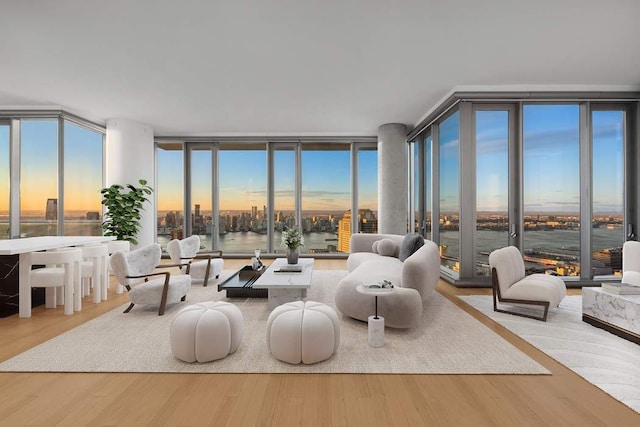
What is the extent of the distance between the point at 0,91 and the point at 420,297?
7.62 metres

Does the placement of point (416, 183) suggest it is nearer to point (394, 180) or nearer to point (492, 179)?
point (394, 180)

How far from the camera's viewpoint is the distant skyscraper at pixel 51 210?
267 inches

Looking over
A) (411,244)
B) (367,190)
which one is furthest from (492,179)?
(367,190)

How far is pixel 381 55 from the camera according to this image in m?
4.43

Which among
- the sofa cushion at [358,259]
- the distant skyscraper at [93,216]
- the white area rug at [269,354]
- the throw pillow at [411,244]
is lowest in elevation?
the white area rug at [269,354]

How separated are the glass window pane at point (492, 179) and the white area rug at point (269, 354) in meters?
2.34

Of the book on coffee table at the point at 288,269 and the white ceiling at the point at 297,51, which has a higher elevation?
the white ceiling at the point at 297,51

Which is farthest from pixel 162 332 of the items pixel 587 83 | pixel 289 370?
pixel 587 83

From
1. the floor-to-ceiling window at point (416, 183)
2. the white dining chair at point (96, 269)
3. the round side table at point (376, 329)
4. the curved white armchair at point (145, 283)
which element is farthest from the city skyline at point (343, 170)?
the curved white armchair at point (145, 283)

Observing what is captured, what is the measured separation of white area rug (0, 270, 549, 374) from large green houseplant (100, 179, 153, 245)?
3.72 meters

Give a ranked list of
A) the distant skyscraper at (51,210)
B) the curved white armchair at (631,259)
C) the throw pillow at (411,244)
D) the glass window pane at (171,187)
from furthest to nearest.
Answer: the glass window pane at (171,187), the distant skyscraper at (51,210), the throw pillow at (411,244), the curved white armchair at (631,259)

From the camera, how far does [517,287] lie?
4020mm

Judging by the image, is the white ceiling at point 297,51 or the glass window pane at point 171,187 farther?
the glass window pane at point 171,187

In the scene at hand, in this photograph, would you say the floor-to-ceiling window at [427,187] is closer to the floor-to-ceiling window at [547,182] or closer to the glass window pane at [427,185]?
the glass window pane at [427,185]
